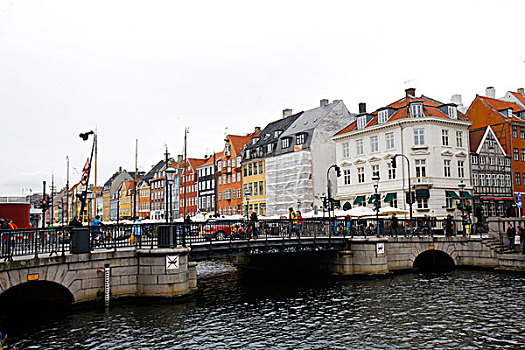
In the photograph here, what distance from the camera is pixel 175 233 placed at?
20.7 metres

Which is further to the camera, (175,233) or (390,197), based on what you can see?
(390,197)

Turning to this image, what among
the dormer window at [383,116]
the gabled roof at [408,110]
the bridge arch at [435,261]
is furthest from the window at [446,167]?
Result: the bridge arch at [435,261]

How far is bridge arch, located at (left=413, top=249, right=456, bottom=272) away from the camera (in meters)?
32.7

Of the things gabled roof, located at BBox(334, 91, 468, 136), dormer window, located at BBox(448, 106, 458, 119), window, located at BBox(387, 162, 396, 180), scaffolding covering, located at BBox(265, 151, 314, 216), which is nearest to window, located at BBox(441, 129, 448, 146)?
gabled roof, located at BBox(334, 91, 468, 136)

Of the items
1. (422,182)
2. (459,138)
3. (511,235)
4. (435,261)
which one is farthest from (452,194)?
(511,235)

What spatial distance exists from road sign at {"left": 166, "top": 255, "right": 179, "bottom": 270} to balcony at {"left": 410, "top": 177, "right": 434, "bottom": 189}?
30.3 m

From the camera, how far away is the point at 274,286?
26984 mm

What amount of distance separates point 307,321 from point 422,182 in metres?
30.6

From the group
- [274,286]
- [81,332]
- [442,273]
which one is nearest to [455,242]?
[442,273]

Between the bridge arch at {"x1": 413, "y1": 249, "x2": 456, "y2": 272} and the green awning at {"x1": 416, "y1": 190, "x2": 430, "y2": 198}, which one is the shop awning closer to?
the green awning at {"x1": 416, "y1": 190, "x2": 430, "y2": 198}

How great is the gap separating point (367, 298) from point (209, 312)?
709 centimetres

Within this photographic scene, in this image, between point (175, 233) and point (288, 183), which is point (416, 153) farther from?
point (175, 233)

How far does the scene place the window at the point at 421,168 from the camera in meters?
45.8

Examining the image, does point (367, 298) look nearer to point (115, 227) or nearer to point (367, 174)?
point (115, 227)
